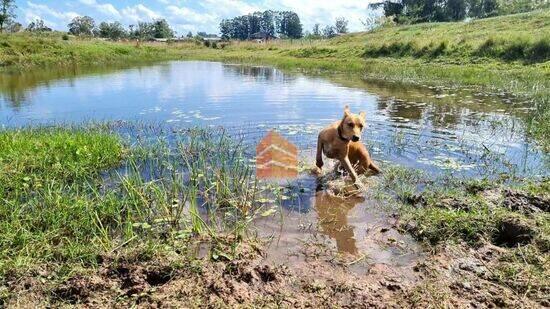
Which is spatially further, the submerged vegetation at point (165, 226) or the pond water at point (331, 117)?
the pond water at point (331, 117)

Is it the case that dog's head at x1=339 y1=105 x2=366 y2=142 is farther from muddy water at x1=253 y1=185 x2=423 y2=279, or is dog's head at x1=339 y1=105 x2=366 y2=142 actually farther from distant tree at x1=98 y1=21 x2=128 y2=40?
distant tree at x1=98 y1=21 x2=128 y2=40

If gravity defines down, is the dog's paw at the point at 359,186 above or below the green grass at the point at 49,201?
below

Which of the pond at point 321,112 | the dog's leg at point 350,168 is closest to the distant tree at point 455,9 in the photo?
the pond at point 321,112

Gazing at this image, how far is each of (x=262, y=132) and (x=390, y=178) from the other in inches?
171

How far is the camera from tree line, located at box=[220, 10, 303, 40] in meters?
170

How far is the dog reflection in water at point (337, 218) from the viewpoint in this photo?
211 inches

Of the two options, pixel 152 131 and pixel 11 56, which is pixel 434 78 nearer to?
pixel 152 131

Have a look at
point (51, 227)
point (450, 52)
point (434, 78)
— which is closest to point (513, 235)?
point (51, 227)

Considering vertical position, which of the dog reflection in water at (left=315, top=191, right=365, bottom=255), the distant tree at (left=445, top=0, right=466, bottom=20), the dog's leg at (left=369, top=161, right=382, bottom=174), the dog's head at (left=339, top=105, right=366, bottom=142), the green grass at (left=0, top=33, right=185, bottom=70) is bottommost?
the dog reflection in water at (left=315, top=191, right=365, bottom=255)

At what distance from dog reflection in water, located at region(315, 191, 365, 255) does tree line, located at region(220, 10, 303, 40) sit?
167 meters

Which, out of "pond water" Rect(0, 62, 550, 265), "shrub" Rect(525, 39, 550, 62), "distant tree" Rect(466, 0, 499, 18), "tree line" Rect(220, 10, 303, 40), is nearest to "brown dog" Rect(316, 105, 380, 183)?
"pond water" Rect(0, 62, 550, 265)

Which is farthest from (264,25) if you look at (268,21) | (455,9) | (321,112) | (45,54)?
(321,112)

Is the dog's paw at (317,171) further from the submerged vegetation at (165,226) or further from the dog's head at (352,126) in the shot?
the dog's head at (352,126)

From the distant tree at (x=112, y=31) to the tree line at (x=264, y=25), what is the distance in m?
68.4
